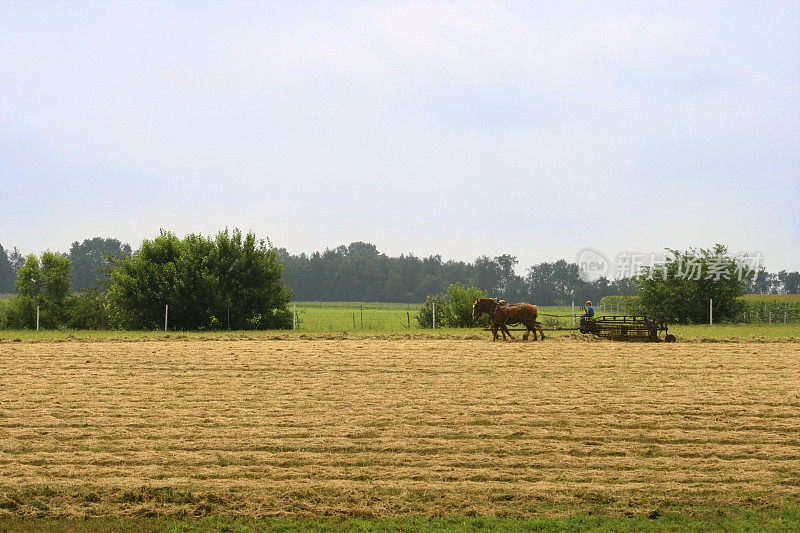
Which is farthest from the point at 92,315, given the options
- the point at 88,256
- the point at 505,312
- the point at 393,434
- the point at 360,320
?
the point at 88,256

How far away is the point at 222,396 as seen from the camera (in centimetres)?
1455

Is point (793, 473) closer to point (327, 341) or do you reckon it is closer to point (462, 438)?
point (462, 438)

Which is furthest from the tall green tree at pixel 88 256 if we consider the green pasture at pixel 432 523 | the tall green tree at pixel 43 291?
the green pasture at pixel 432 523

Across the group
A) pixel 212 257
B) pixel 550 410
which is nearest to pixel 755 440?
pixel 550 410

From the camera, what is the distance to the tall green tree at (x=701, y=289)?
4300 cm

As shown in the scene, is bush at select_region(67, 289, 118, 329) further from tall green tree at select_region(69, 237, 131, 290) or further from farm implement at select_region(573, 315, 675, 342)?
tall green tree at select_region(69, 237, 131, 290)

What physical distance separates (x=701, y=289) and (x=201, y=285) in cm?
3048

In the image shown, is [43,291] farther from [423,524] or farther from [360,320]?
[423,524]

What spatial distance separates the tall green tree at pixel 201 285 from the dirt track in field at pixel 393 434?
15.7m

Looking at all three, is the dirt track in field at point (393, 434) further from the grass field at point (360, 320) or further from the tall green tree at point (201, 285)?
the tall green tree at point (201, 285)

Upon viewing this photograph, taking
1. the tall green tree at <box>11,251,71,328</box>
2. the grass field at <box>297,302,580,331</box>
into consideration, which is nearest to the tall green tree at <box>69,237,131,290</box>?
the grass field at <box>297,302,580,331</box>

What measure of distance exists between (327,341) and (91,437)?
12710 mm

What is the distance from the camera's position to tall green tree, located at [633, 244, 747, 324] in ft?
141

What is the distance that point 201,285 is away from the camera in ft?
115
